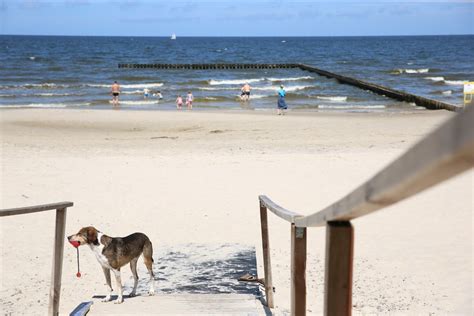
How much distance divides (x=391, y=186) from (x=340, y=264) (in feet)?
2.49

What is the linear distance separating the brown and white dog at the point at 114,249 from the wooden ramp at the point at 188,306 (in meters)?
0.26

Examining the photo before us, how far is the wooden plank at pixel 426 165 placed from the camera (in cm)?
104

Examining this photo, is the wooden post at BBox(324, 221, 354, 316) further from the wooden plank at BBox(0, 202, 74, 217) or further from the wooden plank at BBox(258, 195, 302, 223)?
the wooden plank at BBox(0, 202, 74, 217)

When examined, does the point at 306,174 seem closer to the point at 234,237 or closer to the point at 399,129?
the point at 234,237

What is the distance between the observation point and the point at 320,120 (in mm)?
26031

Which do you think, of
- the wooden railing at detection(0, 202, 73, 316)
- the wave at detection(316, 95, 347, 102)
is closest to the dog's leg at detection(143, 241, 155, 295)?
the wooden railing at detection(0, 202, 73, 316)

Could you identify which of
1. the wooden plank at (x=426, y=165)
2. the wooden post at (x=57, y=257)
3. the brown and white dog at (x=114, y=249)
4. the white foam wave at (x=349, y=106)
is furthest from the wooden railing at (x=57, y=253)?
the white foam wave at (x=349, y=106)

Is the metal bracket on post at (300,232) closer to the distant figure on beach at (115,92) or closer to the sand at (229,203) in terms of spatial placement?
the sand at (229,203)

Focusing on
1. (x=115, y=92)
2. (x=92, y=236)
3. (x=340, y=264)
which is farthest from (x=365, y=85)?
(x=340, y=264)

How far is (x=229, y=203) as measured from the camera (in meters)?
11.5

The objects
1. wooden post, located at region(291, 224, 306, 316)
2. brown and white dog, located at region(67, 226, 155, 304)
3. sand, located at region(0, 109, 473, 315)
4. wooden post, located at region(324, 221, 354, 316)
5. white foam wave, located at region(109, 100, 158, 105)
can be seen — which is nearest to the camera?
wooden post, located at region(324, 221, 354, 316)

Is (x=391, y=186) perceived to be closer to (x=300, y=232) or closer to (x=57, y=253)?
(x=300, y=232)

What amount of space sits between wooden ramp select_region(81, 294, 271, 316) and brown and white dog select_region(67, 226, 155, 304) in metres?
0.26

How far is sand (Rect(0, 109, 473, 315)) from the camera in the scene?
7559 millimetres
